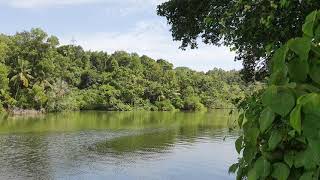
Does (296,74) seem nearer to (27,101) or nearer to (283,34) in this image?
(283,34)

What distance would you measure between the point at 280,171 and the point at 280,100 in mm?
165

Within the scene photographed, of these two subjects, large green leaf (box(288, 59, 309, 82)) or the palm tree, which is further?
the palm tree

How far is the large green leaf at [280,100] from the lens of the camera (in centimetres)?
91

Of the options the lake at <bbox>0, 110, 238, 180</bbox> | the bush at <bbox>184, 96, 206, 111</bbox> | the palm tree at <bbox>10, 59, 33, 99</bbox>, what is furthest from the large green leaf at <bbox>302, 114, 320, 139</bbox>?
the bush at <bbox>184, 96, 206, 111</bbox>

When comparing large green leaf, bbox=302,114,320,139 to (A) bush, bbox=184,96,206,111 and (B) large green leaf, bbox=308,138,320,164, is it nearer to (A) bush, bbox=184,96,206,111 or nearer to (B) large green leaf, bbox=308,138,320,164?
(B) large green leaf, bbox=308,138,320,164

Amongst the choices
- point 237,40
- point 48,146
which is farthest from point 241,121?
point 48,146

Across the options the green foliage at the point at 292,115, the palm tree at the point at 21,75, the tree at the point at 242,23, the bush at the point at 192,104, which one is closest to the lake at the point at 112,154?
the tree at the point at 242,23

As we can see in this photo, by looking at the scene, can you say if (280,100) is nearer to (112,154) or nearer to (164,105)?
(112,154)

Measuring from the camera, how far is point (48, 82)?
5838cm

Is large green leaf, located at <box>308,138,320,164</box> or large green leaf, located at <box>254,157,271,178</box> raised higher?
large green leaf, located at <box>308,138,320,164</box>

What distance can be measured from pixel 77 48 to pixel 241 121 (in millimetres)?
84506

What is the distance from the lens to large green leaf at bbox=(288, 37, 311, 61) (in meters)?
0.94

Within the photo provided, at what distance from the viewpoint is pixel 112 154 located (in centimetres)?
2462

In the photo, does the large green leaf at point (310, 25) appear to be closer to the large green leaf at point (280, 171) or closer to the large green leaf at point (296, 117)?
the large green leaf at point (296, 117)
